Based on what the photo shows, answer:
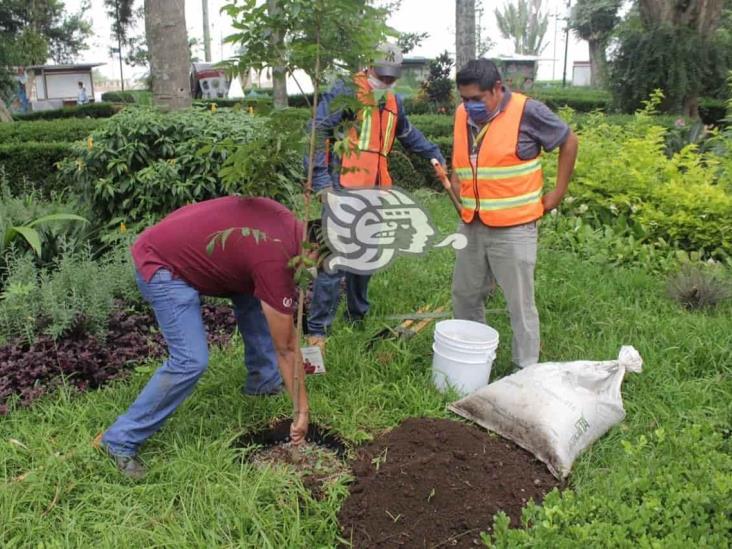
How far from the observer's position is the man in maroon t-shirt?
249 cm

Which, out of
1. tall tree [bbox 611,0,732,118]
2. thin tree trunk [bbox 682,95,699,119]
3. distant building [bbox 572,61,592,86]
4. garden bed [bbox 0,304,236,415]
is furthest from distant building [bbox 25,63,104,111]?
distant building [bbox 572,61,592,86]

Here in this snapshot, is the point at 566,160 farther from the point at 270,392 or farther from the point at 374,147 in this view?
the point at 270,392

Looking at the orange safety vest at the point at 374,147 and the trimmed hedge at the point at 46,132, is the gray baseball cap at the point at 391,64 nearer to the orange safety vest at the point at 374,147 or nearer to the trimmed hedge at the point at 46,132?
the orange safety vest at the point at 374,147

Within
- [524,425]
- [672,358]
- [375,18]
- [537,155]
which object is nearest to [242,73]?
[375,18]

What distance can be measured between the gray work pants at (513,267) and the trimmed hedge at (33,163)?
5051 mm

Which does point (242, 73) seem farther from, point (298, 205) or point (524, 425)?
point (298, 205)

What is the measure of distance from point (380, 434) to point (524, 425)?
2.15 feet

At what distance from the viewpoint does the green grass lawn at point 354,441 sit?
2223 millimetres

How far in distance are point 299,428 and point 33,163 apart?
558 cm

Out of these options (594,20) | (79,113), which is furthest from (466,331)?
(594,20)

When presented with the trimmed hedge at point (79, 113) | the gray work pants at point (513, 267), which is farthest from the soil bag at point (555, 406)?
the trimmed hedge at point (79, 113)

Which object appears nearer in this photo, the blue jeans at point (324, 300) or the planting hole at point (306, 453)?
the planting hole at point (306, 453)

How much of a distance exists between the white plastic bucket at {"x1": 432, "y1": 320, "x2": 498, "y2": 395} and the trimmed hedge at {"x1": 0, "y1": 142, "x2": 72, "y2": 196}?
5128 millimetres

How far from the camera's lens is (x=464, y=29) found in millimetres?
10594
